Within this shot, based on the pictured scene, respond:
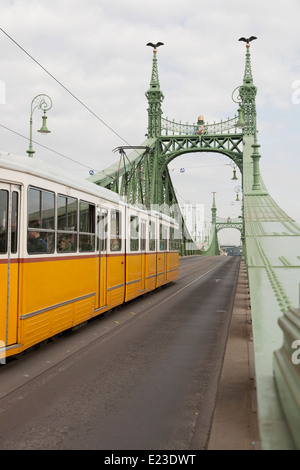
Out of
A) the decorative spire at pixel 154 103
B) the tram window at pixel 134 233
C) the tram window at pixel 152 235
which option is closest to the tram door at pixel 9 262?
the tram window at pixel 134 233

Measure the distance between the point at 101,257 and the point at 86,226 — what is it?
1109 millimetres

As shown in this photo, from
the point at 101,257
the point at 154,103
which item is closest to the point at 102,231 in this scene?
the point at 101,257

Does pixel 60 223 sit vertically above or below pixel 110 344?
above

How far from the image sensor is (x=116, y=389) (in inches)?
218

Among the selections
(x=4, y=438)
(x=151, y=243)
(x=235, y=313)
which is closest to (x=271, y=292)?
(x=4, y=438)

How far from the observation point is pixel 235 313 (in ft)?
36.2

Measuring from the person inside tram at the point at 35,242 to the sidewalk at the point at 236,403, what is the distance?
323 cm

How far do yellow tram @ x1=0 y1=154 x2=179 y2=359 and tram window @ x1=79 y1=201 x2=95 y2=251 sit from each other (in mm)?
19

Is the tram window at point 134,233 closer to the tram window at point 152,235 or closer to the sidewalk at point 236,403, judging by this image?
the tram window at point 152,235

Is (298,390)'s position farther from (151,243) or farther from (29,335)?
(151,243)

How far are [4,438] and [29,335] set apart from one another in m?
2.36

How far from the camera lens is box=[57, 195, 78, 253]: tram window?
24.9ft

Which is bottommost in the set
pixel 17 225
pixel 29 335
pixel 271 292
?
pixel 29 335

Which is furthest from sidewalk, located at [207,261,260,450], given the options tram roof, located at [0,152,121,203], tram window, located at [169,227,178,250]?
tram window, located at [169,227,178,250]
